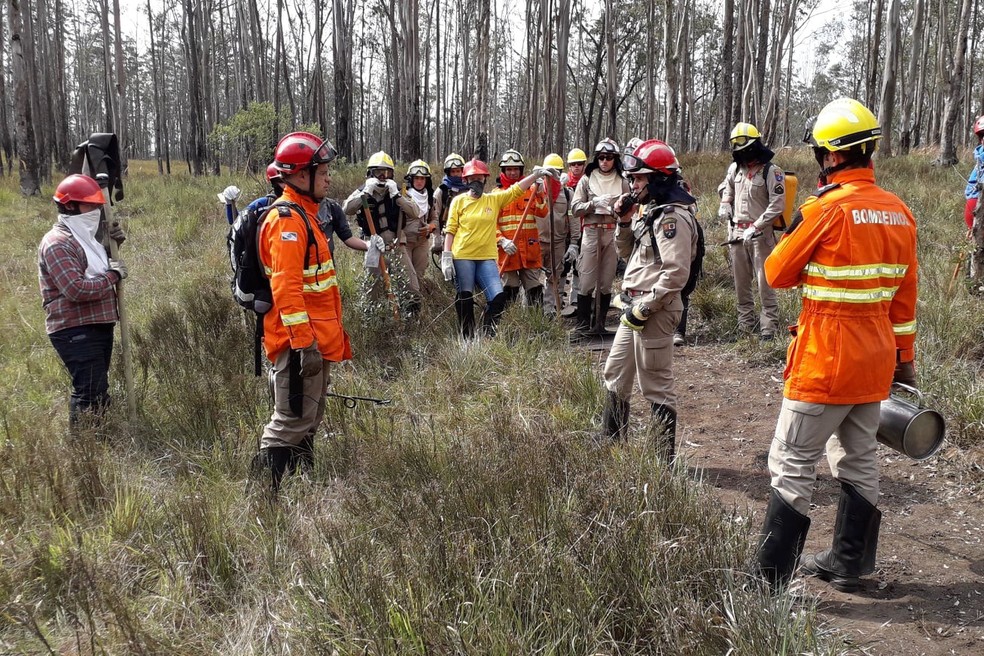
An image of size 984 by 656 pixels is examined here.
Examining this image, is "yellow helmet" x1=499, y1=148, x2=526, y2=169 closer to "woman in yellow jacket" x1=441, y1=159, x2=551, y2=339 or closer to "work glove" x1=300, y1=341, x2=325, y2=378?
"woman in yellow jacket" x1=441, y1=159, x2=551, y2=339

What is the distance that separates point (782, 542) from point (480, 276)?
184 inches

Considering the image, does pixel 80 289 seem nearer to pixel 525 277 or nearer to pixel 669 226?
pixel 669 226

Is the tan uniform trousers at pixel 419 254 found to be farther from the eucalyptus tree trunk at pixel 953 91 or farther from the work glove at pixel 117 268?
the eucalyptus tree trunk at pixel 953 91

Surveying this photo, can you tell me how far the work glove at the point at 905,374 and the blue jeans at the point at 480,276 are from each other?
4236 mm

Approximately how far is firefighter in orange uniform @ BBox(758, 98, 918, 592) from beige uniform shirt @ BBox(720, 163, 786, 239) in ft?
12.0

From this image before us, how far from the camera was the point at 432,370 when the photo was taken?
596 centimetres

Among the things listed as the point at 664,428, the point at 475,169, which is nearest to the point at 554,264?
the point at 475,169

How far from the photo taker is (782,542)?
2.93 meters

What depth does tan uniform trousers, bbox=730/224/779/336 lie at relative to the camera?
6730 mm

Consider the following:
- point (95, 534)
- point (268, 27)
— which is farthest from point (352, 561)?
point (268, 27)

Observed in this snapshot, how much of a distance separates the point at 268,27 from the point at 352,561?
38.4m

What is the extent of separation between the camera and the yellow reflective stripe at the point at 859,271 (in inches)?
111

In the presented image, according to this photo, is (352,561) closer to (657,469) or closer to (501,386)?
(657,469)

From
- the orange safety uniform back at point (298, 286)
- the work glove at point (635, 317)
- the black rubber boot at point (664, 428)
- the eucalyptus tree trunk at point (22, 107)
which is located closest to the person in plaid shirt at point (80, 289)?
the orange safety uniform back at point (298, 286)
